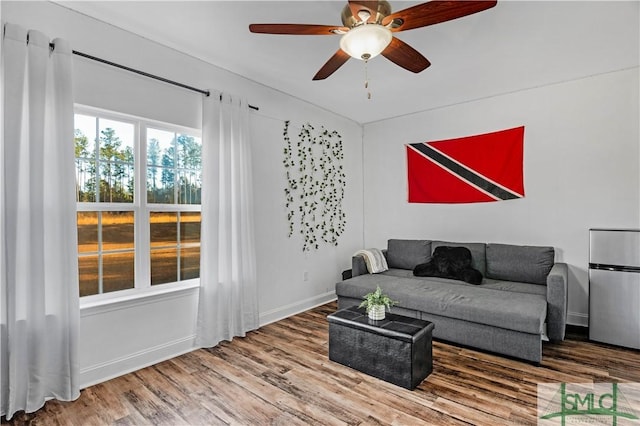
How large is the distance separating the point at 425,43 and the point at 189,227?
2754 mm

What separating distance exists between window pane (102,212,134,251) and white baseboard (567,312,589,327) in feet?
14.9

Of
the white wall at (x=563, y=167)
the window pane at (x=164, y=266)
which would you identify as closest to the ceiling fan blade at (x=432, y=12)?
the window pane at (x=164, y=266)

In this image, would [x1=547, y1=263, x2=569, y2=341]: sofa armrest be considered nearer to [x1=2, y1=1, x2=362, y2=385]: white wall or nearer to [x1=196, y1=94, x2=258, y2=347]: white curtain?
[x1=2, y1=1, x2=362, y2=385]: white wall

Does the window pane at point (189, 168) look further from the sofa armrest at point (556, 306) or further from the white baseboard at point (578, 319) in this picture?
the white baseboard at point (578, 319)

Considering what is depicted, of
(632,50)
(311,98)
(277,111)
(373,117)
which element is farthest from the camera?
(373,117)

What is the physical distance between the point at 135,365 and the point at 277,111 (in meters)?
2.97

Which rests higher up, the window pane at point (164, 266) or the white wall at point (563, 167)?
the white wall at point (563, 167)

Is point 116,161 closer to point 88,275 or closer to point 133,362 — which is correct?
point 88,275

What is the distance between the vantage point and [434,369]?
2.73 metres

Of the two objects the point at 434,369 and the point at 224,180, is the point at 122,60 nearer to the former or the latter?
the point at 224,180

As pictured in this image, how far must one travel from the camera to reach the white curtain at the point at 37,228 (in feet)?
6.91

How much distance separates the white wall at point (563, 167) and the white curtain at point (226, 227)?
8.68 ft

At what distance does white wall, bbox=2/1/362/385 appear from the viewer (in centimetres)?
252

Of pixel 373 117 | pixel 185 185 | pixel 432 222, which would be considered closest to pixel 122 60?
pixel 185 185
